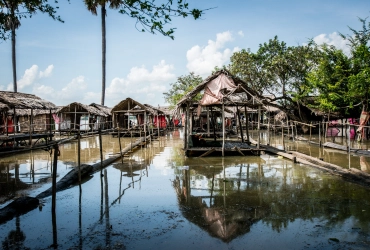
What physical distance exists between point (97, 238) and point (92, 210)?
4.91 feet

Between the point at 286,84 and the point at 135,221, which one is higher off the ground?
the point at 286,84

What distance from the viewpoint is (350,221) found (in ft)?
17.7

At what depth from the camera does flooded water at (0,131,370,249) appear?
15.5 ft

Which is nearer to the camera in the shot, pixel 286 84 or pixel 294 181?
pixel 294 181

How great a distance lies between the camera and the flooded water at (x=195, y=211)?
15.5ft

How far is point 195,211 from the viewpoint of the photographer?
6117mm

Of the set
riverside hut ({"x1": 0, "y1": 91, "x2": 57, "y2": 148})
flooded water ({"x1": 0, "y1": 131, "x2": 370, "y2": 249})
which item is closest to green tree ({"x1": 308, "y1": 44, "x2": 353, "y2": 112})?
flooded water ({"x1": 0, "y1": 131, "x2": 370, "y2": 249})

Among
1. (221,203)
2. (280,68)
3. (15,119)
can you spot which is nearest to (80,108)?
(15,119)

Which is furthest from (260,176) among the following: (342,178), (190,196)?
(190,196)

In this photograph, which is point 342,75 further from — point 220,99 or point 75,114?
point 75,114

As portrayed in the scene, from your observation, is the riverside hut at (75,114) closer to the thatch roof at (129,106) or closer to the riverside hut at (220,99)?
the thatch roof at (129,106)

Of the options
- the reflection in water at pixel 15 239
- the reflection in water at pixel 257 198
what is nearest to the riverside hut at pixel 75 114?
the reflection in water at pixel 257 198

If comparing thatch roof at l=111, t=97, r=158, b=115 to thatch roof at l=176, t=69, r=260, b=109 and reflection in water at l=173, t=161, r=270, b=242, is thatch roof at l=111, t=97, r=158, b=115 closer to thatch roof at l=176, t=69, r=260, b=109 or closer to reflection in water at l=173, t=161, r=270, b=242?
thatch roof at l=176, t=69, r=260, b=109

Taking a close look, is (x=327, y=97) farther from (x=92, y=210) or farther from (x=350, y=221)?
(x=92, y=210)
